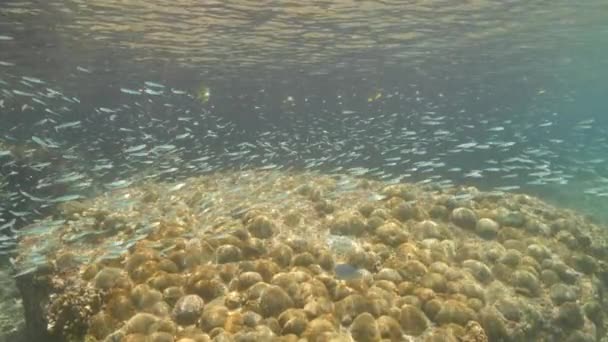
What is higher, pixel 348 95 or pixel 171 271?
pixel 171 271

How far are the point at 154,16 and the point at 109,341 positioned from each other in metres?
15.2

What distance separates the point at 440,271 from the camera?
8.03 m

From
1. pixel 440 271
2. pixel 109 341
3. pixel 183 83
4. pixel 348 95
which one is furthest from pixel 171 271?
pixel 348 95

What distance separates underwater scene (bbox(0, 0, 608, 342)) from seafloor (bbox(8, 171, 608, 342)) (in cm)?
4

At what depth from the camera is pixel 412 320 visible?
689 centimetres

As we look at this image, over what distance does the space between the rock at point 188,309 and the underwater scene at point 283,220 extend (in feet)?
0.07

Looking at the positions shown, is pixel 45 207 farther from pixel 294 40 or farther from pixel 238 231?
pixel 294 40

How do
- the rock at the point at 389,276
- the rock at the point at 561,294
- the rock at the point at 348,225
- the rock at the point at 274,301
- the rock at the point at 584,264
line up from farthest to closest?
the rock at the point at 584,264, the rock at the point at 348,225, the rock at the point at 561,294, the rock at the point at 389,276, the rock at the point at 274,301

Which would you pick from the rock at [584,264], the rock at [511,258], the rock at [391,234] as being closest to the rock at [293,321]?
the rock at [391,234]

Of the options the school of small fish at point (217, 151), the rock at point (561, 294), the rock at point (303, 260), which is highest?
the rock at point (303, 260)

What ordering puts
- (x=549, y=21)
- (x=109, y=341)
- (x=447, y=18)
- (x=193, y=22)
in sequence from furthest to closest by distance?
1. (x=549, y=21)
2. (x=447, y=18)
3. (x=193, y=22)
4. (x=109, y=341)

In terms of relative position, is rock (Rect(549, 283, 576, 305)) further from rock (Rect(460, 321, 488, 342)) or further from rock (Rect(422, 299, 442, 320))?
rock (Rect(422, 299, 442, 320))

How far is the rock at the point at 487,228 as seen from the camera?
9.92 meters

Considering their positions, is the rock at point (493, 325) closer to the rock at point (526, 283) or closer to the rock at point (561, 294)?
the rock at point (526, 283)
